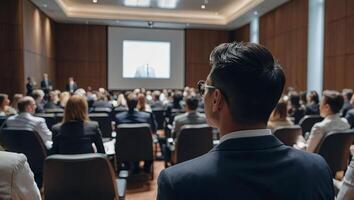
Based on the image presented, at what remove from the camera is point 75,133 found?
11.0 ft

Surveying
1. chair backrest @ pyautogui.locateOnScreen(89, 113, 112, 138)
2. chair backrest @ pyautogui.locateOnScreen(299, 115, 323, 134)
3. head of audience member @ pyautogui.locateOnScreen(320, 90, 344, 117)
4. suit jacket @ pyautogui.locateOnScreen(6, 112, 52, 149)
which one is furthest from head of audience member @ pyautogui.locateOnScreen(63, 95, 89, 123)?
chair backrest @ pyautogui.locateOnScreen(299, 115, 323, 134)

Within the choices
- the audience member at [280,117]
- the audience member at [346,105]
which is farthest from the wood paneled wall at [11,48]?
the audience member at [346,105]

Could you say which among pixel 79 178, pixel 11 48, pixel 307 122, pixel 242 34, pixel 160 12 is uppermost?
pixel 160 12

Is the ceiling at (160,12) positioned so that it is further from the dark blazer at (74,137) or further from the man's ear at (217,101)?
the man's ear at (217,101)

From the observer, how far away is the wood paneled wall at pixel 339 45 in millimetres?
8805

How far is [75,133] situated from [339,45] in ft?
26.9

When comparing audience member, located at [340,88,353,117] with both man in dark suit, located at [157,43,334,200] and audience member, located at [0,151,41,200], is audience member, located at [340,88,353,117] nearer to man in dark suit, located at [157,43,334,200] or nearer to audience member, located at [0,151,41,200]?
man in dark suit, located at [157,43,334,200]

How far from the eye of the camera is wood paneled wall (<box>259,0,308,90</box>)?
10938mm

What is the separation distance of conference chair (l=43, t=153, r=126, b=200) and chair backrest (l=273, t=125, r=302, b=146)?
6.47 feet

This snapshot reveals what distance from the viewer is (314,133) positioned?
136 inches

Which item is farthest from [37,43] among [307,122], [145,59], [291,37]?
[307,122]

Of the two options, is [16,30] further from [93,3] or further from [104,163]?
[104,163]

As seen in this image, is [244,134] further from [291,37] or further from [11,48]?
[291,37]

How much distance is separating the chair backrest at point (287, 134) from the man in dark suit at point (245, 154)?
275cm
